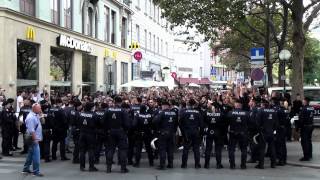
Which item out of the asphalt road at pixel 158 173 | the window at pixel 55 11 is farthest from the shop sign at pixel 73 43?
the asphalt road at pixel 158 173

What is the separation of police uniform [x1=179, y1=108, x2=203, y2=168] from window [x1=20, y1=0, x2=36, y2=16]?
1330cm

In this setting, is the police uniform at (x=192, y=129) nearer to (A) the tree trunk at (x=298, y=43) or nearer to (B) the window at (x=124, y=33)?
(A) the tree trunk at (x=298, y=43)

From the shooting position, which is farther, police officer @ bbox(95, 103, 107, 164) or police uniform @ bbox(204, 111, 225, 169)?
police uniform @ bbox(204, 111, 225, 169)

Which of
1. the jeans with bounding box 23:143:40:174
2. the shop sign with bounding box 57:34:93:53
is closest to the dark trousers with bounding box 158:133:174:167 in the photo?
the jeans with bounding box 23:143:40:174

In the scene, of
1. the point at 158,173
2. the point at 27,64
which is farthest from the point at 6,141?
the point at 27,64

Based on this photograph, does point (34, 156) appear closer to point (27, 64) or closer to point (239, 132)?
point (239, 132)

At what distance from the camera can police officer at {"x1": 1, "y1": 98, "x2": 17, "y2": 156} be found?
15875mm

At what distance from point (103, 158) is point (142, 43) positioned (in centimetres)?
3369

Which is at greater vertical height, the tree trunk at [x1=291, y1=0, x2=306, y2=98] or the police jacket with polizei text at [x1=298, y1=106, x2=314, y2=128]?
the tree trunk at [x1=291, y1=0, x2=306, y2=98]

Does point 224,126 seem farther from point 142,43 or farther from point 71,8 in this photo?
point 142,43

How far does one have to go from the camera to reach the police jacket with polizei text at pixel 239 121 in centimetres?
1402

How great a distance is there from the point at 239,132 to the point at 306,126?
2360 millimetres

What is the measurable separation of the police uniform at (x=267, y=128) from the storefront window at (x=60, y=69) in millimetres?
16608

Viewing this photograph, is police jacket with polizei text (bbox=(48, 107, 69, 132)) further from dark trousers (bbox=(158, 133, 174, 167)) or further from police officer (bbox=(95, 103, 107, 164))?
dark trousers (bbox=(158, 133, 174, 167))
